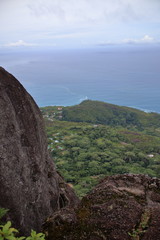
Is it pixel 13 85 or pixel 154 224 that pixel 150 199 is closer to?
pixel 154 224

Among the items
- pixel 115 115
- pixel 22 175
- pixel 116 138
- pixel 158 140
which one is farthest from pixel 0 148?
pixel 115 115

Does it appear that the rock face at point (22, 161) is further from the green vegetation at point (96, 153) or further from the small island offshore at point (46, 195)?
the green vegetation at point (96, 153)

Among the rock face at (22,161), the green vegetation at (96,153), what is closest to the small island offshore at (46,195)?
the rock face at (22,161)

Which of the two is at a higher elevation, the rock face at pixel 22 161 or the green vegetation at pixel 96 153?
the rock face at pixel 22 161

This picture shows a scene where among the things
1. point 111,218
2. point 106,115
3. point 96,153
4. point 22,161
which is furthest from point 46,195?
point 106,115

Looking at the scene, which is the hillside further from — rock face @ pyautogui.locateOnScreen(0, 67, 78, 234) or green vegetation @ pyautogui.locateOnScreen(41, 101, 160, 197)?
rock face @ pyautogui.locateOnScreen(0, 67, 78, 234)

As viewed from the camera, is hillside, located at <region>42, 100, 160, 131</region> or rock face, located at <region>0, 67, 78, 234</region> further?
hillside, located at <region>42, 100, 160, 131</region>

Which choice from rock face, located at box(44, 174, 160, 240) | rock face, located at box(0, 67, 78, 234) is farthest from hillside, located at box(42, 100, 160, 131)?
rock face, located at box(44, 174, 160, 240)
